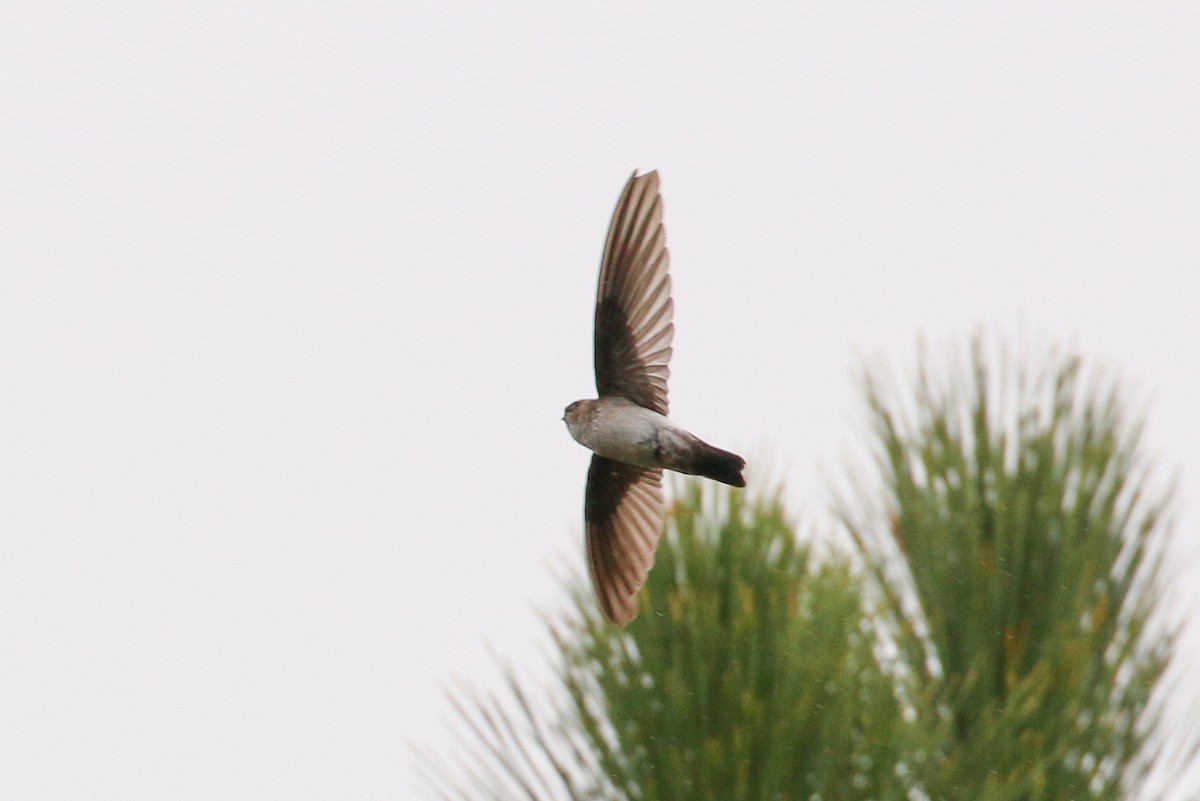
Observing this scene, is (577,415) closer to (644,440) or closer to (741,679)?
(644,440)

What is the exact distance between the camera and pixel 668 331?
2383 mm

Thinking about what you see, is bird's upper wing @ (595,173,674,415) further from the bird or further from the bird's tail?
the bird's tail

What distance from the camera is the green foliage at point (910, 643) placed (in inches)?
97.6

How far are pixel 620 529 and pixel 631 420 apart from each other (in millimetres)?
321

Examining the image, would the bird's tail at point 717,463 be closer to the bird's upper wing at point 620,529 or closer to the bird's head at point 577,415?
the bird's head at point 577,415

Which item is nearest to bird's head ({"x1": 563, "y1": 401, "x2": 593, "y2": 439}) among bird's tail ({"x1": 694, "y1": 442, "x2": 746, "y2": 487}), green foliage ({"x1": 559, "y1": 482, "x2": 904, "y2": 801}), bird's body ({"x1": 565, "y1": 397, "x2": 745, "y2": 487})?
bird's body ({"x1": 565, "y1": 397, "x2": 745, "y2": 487})

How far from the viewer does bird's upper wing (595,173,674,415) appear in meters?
2.34

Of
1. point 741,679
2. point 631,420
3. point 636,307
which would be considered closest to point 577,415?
point 631,420

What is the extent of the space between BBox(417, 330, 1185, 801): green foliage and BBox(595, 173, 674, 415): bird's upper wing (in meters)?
0.37

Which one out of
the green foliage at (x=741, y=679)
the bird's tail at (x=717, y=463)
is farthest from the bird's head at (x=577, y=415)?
the green foliage at (x=741, y=679)

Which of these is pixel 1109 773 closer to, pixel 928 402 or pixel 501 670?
pixel 928 402

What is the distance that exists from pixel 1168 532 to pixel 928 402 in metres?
0.43

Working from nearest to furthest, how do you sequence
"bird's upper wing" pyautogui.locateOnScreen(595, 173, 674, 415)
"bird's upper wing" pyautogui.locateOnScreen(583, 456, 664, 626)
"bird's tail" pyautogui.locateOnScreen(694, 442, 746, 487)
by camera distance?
"bird's tail" pyautogui.locateOnScreen(694, 442, 746, 487) < "bird's upper wing" pyautogui.locateOnScreen(595, 173, 674, 415) < "bird's upper wing" pyautogui.locateOnScreen(583, 456, 664, 626)

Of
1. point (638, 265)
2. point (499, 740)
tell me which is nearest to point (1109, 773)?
point (499, 740)
